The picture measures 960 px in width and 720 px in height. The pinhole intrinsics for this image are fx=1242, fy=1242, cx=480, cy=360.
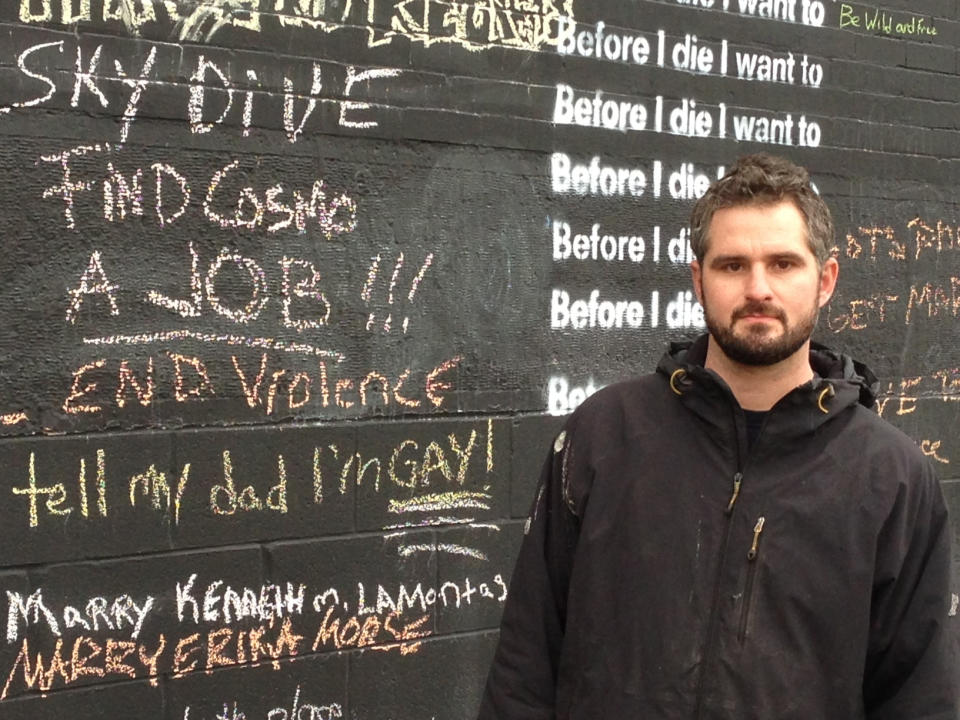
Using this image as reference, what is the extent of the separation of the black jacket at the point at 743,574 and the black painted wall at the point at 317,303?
177 centimetres

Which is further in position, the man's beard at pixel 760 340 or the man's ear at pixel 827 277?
the man's ear at pixel 827 277

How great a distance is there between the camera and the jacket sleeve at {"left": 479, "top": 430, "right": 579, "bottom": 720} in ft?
8.85

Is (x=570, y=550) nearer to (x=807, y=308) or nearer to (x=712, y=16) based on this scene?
(x=807, y=308)

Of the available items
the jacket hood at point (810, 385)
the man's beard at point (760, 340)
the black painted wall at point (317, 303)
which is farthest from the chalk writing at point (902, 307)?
the man's beard at point (760, 340)

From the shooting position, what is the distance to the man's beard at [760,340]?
256 centimetres

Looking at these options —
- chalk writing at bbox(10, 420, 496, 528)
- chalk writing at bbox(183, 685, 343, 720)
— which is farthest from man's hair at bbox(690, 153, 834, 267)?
chalk writing at bbox(183, 685, 343, 720)

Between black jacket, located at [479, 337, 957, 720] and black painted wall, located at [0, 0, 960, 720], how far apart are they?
69.6 inches

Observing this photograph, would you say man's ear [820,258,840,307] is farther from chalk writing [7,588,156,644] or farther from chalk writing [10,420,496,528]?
chalk writing [7,588,156,644]

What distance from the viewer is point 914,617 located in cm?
251

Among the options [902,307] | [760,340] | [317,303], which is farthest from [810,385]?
[902,307]

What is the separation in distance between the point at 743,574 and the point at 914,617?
363mm

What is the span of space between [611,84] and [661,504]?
282cm

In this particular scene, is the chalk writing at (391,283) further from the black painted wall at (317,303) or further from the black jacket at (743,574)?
the black jacket at (743,574)

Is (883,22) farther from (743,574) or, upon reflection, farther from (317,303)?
(743,574)
